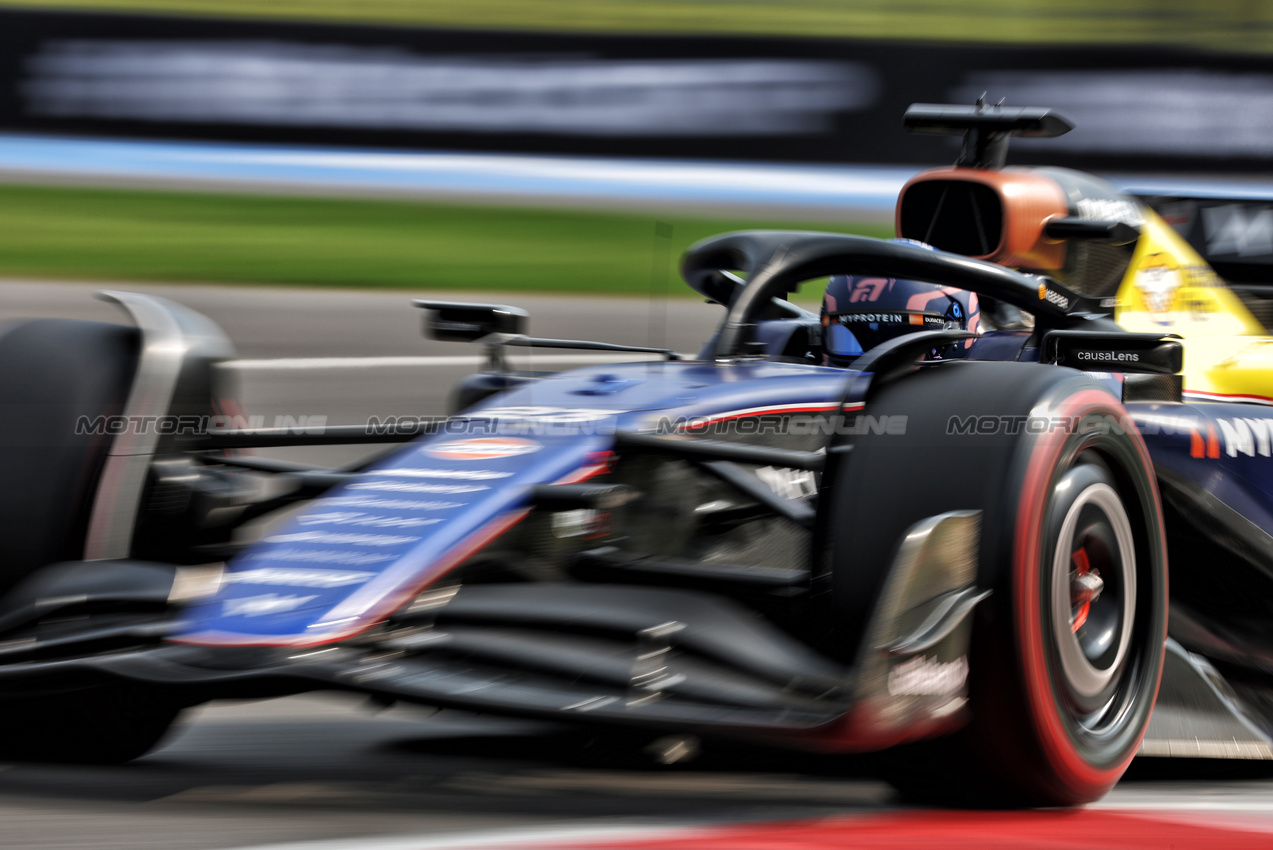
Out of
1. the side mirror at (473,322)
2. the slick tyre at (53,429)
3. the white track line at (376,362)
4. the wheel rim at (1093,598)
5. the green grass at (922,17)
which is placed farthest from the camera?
the green grass at (922,17)

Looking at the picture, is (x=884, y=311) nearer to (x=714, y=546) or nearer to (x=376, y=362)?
(x=714, y=546)

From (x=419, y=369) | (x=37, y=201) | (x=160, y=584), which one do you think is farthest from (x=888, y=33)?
(x=160, y=584)

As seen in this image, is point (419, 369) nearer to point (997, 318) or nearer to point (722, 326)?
point (997, 318)

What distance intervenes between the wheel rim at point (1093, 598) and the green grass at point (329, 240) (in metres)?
8.38

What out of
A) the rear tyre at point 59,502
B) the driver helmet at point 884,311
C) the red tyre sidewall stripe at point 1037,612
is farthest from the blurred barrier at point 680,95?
the red tyre sidewall stripe at point 1037,612

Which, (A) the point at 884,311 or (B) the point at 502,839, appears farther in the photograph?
(A) the point at 884,311

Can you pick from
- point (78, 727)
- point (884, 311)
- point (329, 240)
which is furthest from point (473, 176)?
point (78, 727)

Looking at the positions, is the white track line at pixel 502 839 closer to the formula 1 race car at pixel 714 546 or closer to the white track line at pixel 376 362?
the formula 1 race car at pixel 714 546

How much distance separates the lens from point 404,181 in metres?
12.0

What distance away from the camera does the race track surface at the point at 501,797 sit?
2.55 metres

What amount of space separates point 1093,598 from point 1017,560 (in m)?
0.39

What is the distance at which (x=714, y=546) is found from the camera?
10.0 feet

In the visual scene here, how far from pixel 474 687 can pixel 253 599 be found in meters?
0.45

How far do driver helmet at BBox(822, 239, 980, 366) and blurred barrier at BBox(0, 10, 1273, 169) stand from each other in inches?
319
